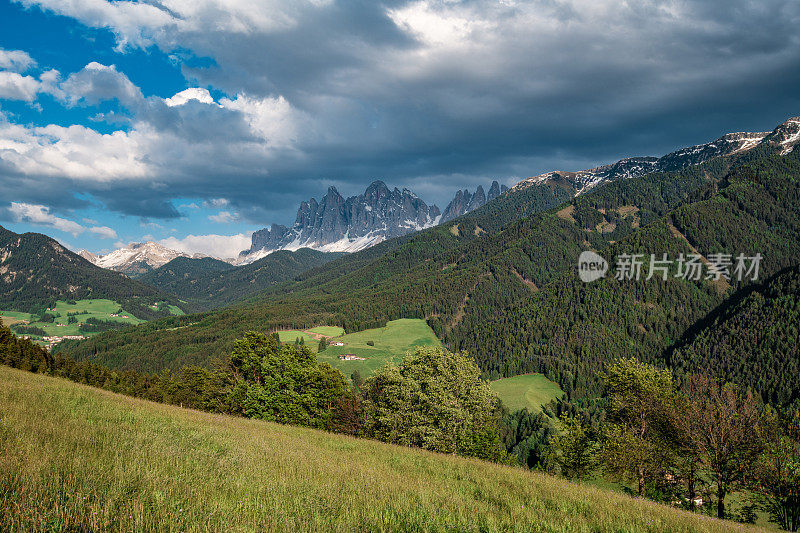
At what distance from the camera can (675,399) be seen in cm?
3744

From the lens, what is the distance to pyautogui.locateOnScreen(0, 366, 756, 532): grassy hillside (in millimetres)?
5938

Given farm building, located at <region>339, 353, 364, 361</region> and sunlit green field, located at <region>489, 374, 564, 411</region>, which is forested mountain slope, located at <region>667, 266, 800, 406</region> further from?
farm building, located at <region>339, 353, 364, 361</region>

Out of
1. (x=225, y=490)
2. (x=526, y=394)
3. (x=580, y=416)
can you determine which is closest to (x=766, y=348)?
(x=526, y=394)

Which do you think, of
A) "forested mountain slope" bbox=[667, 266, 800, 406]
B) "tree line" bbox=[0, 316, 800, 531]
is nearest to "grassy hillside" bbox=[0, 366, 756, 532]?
"tree line" bbox=[0, 316, 800, 531]

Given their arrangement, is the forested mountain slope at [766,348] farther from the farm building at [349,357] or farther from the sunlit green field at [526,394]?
the farm building at [349,357]

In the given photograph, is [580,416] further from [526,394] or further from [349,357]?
[349,357]

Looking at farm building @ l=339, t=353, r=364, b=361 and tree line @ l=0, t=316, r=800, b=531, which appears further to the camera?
farm building @ l=339, t=353, r=364, b=361

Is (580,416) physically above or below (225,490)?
below

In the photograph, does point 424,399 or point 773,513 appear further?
point 424,399

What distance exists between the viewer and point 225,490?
320 inches

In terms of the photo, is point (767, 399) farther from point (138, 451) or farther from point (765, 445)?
point (138, 451)

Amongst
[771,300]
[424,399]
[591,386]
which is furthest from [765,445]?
[771,300]

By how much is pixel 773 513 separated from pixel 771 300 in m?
234

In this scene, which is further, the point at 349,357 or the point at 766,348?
the point at 349,357
